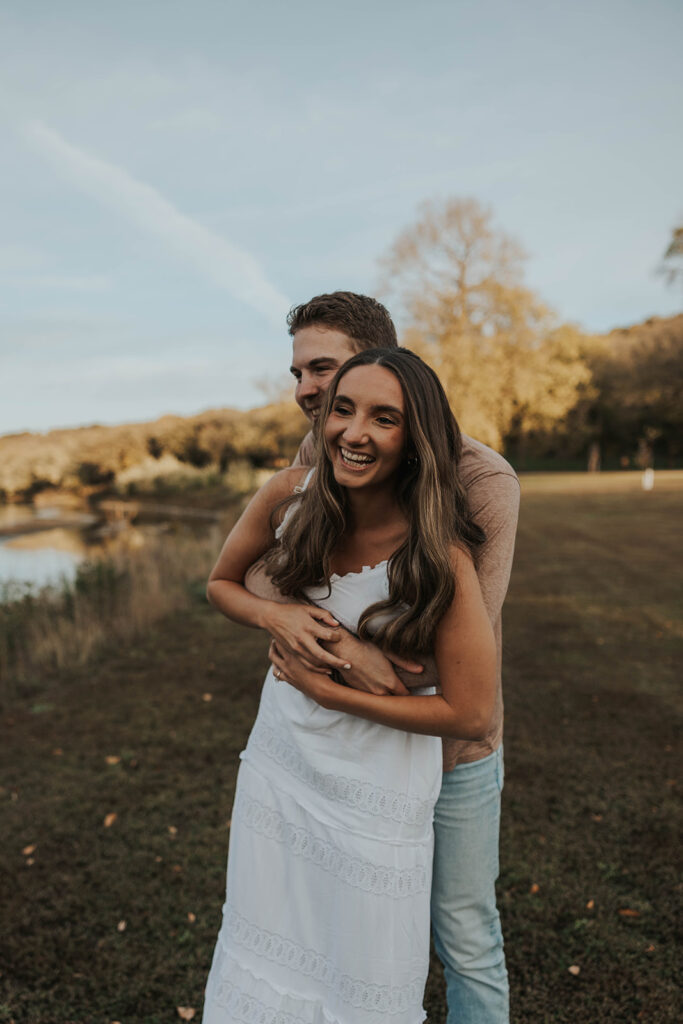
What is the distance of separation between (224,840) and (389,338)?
10.8 ft

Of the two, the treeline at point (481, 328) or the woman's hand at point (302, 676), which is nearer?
the woman's hand at point (302, 676)

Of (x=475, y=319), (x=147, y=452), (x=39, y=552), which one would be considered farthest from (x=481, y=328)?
(x=147, y=452)

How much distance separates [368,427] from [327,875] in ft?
3.64

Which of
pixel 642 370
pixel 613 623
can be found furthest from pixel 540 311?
pixel 613 623

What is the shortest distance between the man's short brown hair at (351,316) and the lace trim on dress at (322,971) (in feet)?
5.67

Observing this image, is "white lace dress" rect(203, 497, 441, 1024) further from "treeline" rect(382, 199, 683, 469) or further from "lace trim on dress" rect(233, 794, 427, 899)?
"treeline" rect(382, 199, 683, 469)

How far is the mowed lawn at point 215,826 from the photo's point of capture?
9.82ft

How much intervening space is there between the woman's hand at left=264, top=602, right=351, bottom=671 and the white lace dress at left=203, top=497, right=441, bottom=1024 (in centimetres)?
5

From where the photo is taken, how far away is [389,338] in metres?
2.33

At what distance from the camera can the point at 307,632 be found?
1.66 m

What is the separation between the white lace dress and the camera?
5.23 ft

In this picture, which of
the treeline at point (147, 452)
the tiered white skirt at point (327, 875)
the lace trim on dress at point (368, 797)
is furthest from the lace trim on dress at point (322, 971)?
the treeline at point (147, 452)

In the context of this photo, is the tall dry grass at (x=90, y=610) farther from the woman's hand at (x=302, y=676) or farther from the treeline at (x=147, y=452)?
the treeline at (x=147, y=452)

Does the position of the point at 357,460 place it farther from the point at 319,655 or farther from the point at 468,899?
the point at 468,899
